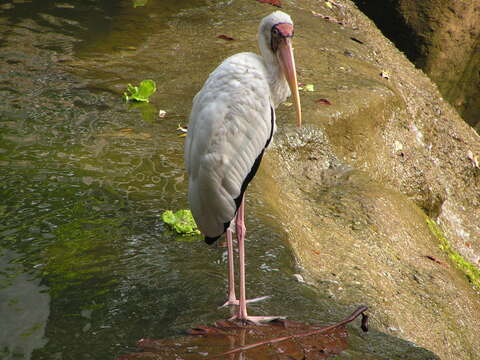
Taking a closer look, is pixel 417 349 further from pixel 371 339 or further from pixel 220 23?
pixel 220 23

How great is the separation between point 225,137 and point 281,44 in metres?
0.61

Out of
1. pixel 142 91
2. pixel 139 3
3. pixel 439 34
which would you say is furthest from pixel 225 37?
pixel 439 34

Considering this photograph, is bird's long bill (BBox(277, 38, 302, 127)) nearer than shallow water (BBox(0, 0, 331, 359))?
No

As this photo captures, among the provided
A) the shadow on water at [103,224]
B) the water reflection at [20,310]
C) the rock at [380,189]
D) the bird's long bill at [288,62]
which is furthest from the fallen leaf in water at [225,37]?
the water reflection at [20,310]

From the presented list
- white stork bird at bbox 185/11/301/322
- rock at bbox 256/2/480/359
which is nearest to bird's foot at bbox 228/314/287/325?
white stork bird at bbox 185/11/301/322

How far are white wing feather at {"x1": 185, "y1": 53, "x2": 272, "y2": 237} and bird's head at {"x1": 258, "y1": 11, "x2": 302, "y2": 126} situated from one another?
0.15 m

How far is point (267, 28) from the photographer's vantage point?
3.43m

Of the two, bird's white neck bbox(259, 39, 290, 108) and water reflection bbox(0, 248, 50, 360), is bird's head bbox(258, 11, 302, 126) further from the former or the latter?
water reflection bbox(0, 248, 50, 360)

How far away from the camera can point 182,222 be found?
401 cm

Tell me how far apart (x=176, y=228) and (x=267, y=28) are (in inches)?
53.7

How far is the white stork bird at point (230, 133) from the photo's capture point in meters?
3.16

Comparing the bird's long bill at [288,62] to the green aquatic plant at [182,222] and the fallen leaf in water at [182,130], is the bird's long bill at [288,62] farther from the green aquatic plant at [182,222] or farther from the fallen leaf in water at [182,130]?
the fallen leaf in water at [182,130]

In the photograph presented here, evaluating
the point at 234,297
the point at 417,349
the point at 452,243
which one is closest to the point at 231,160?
the point at 234,297

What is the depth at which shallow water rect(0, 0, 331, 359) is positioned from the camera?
3.25 metres
